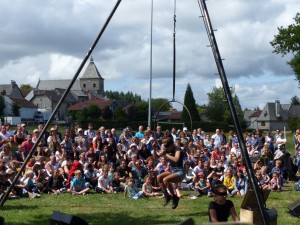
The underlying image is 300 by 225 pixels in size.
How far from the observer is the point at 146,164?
53.7 ft

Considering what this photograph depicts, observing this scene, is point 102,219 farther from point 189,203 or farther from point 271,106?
point 271,106

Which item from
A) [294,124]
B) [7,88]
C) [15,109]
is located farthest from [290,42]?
[7,88]

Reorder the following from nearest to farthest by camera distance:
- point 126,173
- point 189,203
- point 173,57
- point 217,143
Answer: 1. point 173,57
2. point 189,203
3. point 126,173
4. point 217,143

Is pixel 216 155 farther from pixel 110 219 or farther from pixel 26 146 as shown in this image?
pixel 110 219

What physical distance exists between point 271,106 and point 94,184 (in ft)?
270

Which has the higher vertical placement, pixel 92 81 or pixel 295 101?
pixel 92 81

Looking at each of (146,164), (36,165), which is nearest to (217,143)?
(146,164)

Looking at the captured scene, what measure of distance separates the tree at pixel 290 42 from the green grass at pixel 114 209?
1140 inches

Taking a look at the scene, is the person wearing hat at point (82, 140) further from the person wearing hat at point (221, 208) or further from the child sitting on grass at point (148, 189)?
the person wearing hat at point (221, 208)

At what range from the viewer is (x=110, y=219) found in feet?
34.9

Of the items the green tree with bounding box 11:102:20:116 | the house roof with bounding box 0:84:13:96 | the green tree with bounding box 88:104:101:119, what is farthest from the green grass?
the house roof with bounding box 0:84:13:96

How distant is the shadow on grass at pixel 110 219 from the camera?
33.5ft

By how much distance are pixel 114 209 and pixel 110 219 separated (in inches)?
48.0

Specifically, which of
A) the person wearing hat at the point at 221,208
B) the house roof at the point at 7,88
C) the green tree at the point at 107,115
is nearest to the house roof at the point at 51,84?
the house roof at the point at 7,88
